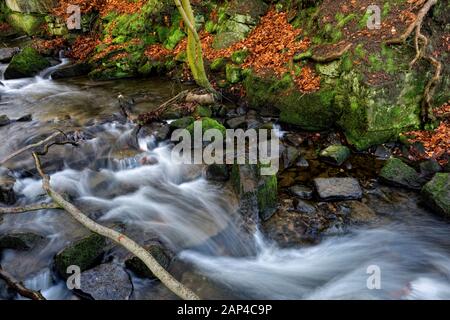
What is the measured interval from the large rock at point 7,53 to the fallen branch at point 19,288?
12.7 m

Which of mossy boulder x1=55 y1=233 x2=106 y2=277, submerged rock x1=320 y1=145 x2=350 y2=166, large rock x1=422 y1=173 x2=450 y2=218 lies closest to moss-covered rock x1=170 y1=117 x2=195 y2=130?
submerged rock x1=320 y1=145 x2=350 y2=166

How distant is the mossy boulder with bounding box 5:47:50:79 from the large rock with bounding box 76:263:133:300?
10.9 meters

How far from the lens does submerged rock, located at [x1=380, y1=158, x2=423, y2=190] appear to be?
7.07 meters

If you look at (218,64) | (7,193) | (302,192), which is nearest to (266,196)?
(302,192)

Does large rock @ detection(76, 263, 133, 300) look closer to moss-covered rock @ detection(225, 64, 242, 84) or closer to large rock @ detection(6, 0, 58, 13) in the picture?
moss-covered rock @ detection(225, 64, 242, 84)

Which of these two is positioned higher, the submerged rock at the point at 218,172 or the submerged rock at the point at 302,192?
the submerged rock at the point at 218,172

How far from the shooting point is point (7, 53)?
15.0 m

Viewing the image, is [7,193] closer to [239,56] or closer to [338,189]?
[338,189]

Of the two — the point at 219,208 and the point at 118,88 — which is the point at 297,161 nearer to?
the point at 219,208

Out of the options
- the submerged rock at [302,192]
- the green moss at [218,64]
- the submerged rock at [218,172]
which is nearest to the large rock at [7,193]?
the submerged rock at [218,172]

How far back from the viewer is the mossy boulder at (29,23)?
1675cm

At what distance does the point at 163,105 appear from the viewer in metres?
9.62

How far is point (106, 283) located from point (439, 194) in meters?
5.70

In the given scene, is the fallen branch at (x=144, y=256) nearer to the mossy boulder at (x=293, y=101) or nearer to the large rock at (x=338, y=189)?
the large rock at (x=338, y=189)
